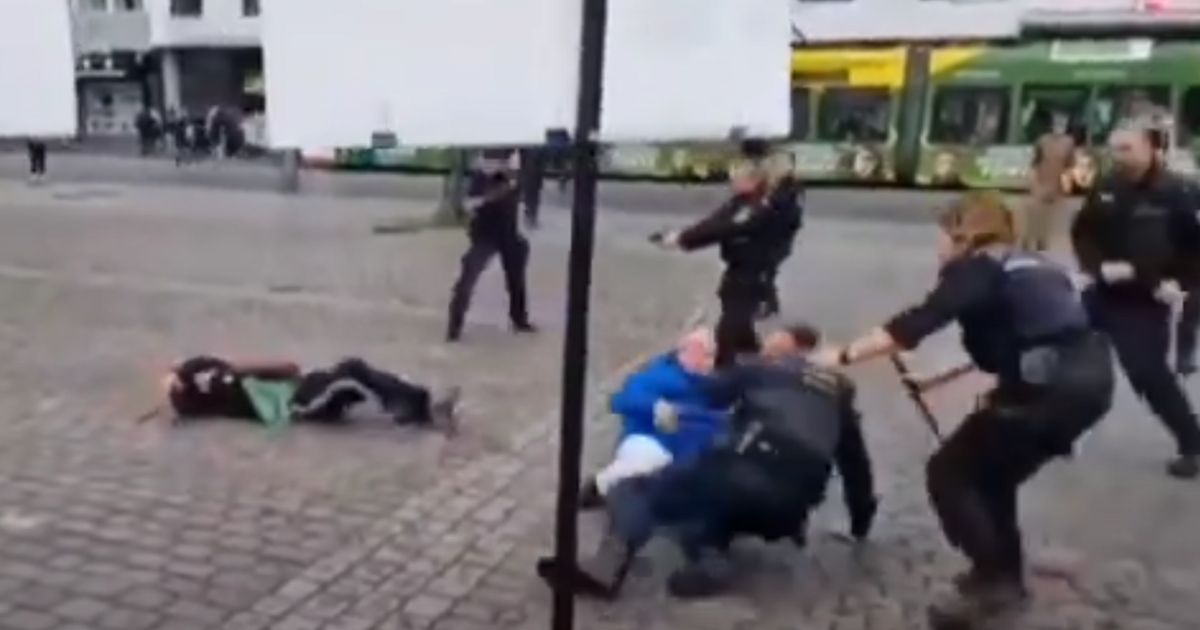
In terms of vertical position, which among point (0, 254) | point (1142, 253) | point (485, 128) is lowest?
point (0, 254)

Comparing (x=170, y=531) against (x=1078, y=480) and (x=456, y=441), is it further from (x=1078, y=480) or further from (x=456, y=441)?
(x=1078, y=480)

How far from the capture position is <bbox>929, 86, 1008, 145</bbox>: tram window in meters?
26.1

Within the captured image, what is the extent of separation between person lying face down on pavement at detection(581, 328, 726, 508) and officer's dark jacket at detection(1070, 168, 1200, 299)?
6.88 feet

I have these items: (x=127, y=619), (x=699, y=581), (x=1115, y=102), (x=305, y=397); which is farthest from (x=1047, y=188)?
(x=1115, y=102)

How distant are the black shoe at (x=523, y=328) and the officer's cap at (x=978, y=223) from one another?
20.8 feet

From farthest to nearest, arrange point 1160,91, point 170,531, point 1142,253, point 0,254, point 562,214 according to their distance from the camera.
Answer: point 1160,91 → point 562,214 → point 0,254 → point 1142,253 → point 170,531

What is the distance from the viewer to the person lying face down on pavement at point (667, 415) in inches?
215

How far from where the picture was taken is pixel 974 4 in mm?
33656

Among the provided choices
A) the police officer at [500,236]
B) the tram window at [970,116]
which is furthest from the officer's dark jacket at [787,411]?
the tram window at [970,116]

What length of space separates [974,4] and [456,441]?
28796mm

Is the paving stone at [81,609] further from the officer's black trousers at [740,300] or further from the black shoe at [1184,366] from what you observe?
the black shoe at [1184,366]

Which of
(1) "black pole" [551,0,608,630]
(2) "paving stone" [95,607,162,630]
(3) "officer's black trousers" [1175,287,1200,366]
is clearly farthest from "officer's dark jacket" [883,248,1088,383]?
(3) "officer's black trousers" [1175,287,1200,366]

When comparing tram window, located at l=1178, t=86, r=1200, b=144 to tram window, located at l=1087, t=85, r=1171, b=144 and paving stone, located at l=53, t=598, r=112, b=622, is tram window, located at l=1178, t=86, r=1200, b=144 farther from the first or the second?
paving stone, located at l=53, t=598, r=112, b=622

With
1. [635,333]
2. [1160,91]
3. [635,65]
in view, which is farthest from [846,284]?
[1160,91]
